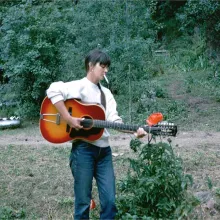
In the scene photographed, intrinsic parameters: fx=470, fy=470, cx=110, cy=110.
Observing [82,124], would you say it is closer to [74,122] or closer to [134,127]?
[74,122]

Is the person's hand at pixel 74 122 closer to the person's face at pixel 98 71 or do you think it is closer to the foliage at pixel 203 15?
the person's face at pixel 98 71

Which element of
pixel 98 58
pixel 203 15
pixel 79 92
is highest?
pixel 203 15

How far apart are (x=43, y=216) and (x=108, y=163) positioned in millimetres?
1459

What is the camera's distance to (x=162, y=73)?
18.7 meters

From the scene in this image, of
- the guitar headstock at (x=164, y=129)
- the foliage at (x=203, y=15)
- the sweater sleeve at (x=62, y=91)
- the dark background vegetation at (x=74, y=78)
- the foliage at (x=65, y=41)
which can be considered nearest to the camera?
the guitar headstock at (x=164, y=129)

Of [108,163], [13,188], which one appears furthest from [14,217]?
[108,163]

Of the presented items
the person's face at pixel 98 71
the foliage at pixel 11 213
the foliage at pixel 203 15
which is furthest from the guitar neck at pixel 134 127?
the foliage at pixel 203 15

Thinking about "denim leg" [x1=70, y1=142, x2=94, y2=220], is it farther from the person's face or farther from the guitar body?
the person's face

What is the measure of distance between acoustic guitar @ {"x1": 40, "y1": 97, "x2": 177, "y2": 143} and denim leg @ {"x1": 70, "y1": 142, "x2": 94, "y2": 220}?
0.12m

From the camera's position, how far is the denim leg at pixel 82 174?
413 cm

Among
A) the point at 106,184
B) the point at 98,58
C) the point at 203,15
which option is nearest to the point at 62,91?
the point at 98,58

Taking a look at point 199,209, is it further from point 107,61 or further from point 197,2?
point 197,2

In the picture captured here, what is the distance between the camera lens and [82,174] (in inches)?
163

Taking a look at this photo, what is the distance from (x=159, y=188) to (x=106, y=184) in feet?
1.71
